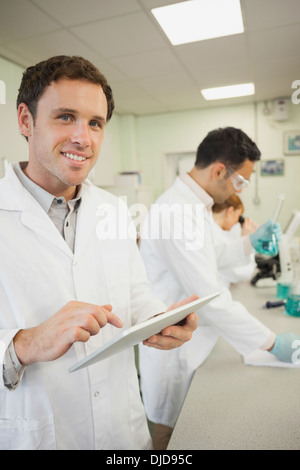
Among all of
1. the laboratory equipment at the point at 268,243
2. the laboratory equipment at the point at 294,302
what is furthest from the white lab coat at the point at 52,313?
the laboratory equipment at the point at 268,243

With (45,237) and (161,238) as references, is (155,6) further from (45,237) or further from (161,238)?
(45,237)

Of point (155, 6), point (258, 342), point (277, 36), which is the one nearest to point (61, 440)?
point (258, 342)

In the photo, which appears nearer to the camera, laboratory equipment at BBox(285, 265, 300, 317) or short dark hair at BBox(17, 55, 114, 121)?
short dark hair at BBox(17, 55, 114, 121)

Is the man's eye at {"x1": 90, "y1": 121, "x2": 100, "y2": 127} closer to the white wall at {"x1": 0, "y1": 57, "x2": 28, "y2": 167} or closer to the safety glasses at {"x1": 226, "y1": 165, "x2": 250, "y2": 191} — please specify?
the safety glasses at {"x1": 226, "y1": 165, "x2": 250, "y2": 191}

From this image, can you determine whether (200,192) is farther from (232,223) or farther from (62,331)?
(232,223)

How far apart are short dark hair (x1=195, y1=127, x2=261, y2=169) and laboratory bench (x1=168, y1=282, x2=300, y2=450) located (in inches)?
37.6

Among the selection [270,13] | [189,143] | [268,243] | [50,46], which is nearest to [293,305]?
[268,243]

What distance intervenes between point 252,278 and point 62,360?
1956 millimetres

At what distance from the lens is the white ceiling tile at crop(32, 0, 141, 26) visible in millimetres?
2219

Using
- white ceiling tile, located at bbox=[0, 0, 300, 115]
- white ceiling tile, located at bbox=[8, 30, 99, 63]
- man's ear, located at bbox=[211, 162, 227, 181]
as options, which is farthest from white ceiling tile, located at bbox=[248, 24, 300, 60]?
man's ear, located at bbox=[211, 162, 227, 181]

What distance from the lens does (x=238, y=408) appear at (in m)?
1.08

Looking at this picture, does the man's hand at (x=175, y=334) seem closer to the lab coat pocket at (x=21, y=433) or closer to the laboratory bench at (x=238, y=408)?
the laboratory bench at (x=238, y=408)

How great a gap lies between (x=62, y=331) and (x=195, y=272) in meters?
0.76
